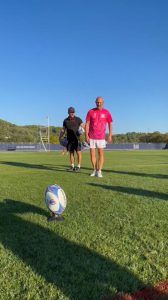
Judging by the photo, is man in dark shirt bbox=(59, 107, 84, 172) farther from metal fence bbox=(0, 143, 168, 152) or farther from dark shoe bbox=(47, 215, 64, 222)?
metal fence bbox=(0, 143, 168, 152)

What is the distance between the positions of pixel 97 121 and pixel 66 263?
782cm

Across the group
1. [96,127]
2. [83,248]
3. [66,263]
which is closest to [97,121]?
[96,127]

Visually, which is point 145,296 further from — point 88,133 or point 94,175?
point 88,133

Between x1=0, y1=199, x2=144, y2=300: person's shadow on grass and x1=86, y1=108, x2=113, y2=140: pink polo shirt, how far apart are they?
659 centimetres

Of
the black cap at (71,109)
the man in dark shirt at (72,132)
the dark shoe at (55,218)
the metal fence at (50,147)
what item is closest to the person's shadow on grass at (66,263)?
the dark shoe at (55,218)

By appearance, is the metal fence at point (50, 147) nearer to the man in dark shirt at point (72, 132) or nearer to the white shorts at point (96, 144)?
the man in dark shirt at point (72, 132)

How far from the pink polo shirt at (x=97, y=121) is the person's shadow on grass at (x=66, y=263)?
6588 millimetres

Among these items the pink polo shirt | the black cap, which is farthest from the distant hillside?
the pink polo shirt

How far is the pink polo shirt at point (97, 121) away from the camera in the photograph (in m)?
10.8

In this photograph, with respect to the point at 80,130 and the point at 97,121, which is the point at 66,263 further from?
→ the point at 80,130

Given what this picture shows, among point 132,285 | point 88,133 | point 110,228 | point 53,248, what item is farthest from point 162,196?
point 88,133

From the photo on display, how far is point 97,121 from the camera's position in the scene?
10.8 m

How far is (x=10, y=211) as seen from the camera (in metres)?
5.08

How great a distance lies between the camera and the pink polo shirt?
10766mm
